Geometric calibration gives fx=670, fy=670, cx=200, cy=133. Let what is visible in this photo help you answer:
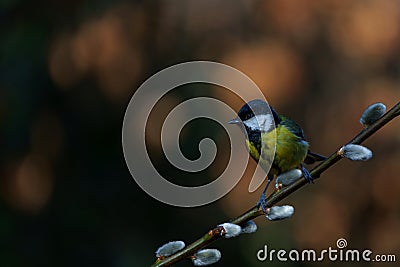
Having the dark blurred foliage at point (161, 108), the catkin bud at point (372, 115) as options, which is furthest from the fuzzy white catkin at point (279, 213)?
the dark blurred foliage at point (161, 108)

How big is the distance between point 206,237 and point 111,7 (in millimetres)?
2974

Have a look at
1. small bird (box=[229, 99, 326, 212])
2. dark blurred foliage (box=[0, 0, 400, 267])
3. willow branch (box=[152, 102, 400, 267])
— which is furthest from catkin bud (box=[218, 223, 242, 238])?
dark blurred foliage (box=[0, 0, 400, 267])

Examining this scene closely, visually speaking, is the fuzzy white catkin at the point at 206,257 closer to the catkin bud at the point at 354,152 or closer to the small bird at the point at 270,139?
the catkin bud at the point at 354,152

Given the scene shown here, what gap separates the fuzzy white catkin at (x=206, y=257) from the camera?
885 mm

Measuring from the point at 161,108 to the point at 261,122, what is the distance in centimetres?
239

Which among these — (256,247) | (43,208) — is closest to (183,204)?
(256,247)

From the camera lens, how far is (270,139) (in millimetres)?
1513

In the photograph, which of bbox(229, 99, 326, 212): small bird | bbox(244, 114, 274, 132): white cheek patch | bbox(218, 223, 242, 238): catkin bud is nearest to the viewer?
bbox(218, 223, 242, 238): catkin bud

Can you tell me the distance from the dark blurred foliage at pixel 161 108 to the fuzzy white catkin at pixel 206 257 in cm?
258

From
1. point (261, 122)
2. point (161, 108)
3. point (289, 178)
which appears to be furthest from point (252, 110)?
point (161, 108)

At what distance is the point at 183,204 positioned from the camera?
11.6ft

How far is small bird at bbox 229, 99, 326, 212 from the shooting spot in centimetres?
131

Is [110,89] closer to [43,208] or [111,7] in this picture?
[111,7]

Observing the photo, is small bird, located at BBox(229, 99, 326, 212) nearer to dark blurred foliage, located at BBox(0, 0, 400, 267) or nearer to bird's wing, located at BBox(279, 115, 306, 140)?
bird's wing, located at BBox(279, 115, 306, 140)
